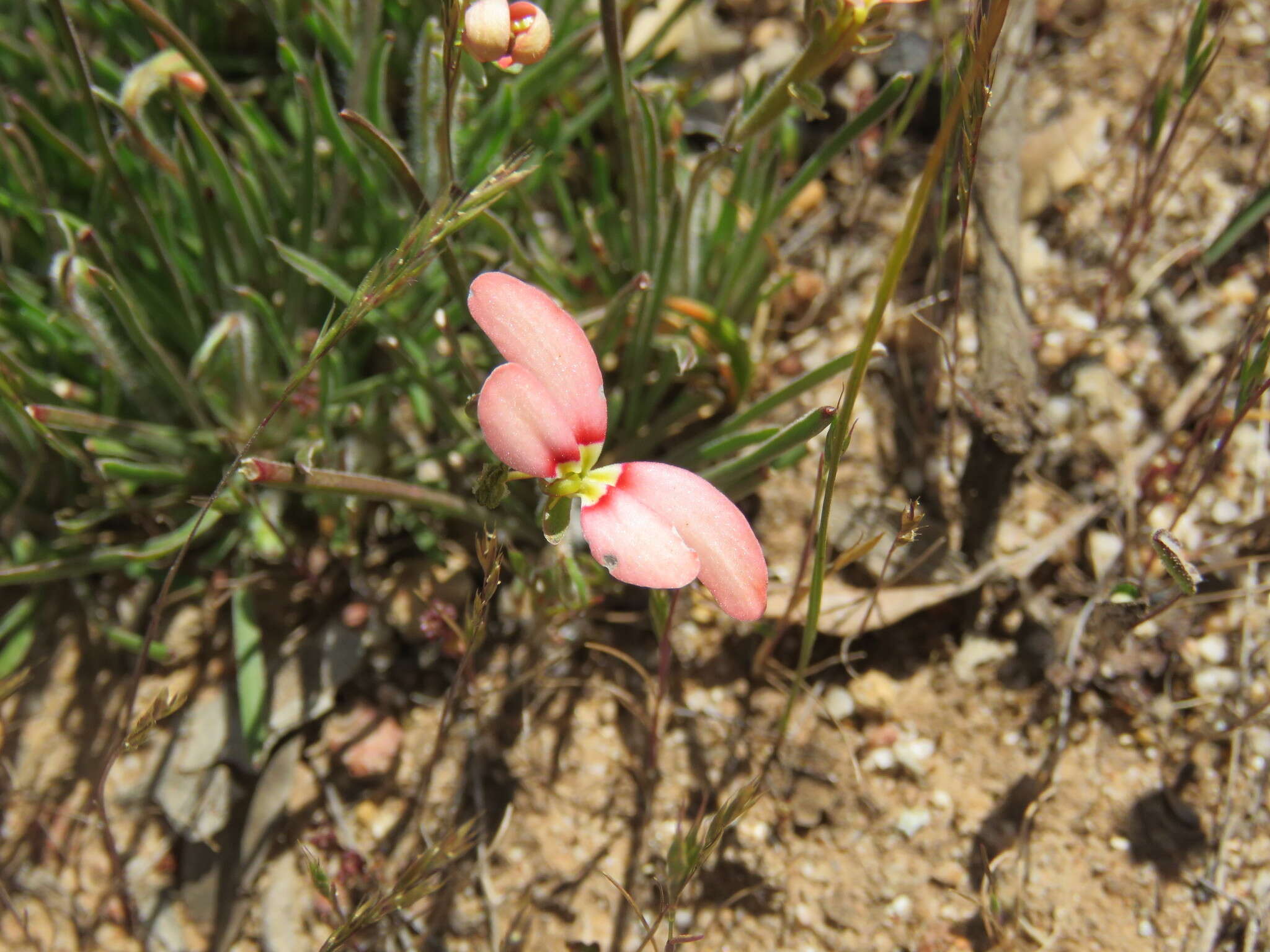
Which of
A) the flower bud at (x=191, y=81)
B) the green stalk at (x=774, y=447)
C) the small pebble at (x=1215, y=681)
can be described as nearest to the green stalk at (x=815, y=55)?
the green stalk at (x=774, y=447)

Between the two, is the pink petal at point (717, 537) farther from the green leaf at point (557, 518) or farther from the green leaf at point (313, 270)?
the green leaf at point (313, 270)

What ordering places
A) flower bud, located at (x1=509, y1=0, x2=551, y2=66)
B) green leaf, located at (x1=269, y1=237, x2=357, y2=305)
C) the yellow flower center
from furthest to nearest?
green leaf, located at (x1=269, y1=237, x2=357, y2=305) → flower bud, located at (x1=509, y1=0, x2=551, y2=66) → the yellow flower center

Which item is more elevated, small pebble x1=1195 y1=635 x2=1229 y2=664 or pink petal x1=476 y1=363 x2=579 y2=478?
pink petal x1=476 y1=363 x2=579 y2=478

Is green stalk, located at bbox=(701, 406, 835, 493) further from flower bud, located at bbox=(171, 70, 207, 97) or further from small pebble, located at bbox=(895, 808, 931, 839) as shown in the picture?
flower bud, located at bbox=(171, 70, 207, 97)

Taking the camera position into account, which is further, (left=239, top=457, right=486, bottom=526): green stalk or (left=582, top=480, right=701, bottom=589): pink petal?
(left=239, top=457, right=486, bottom=526): green stalk

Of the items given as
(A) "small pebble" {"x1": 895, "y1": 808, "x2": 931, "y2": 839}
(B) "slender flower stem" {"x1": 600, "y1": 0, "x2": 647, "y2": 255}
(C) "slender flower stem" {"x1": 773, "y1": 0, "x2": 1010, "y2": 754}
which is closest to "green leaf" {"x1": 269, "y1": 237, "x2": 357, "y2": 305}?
(B) "slender flower stem" {"x1": 600, "y1": 0, "x2": 647, "y2": 255}

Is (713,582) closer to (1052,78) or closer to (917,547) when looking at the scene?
(917,547)
